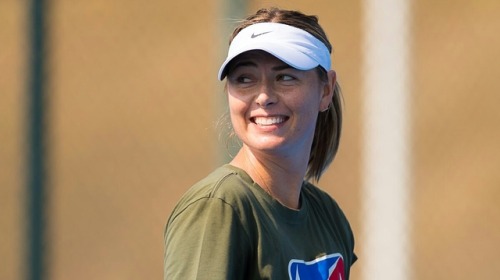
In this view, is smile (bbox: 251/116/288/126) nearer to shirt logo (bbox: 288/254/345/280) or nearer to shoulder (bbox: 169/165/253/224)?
shoulder (bbox: 169/165/253/224)

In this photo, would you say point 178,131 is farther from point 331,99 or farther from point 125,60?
point 331,99

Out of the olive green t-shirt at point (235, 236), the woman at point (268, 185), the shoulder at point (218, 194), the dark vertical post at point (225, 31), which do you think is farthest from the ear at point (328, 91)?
the dark vertical post at point (225, 31)

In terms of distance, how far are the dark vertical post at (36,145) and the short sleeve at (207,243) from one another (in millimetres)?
2770

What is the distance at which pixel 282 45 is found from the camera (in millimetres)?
2148

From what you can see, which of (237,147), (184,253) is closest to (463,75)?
(237,147)

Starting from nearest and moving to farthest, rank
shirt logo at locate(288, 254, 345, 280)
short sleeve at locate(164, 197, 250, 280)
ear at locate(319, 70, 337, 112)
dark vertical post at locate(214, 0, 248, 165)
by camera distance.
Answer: short sleeve at locate(164, 197, 250, 280) → shirt logo at locate(288, 254, 345, 280) → ear at locate(319, 70, 337, 112) → dark vertical post at locate(214, 0, 248, 165)

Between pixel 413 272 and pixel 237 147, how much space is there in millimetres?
1680

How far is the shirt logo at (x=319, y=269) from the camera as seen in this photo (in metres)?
2.10

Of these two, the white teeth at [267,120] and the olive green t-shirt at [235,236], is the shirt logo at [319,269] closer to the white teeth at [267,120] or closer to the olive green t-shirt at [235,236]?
the olive green t-shirt at [235,236]

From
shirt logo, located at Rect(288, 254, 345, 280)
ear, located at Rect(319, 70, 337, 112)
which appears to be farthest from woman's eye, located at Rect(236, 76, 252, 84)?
shirt logo, located at Rect(288, 254, 345, 280)

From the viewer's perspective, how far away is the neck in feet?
7.21

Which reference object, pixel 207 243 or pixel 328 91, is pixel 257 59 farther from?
pixel 207 243

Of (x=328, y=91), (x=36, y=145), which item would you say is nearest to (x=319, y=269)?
(x=328, y=91)

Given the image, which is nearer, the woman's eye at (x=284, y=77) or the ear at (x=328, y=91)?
the woman's eye at (x=284, y=77)
